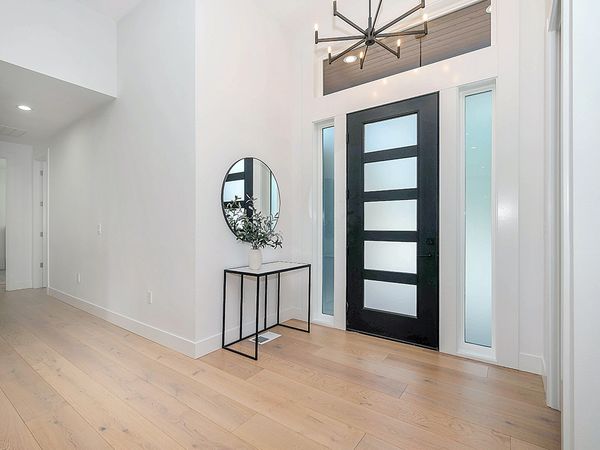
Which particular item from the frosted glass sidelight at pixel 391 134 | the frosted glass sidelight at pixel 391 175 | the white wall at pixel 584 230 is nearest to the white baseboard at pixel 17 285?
the frosted glass sidelight at pixel 391 175

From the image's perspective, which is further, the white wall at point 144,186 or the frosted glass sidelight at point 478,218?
the white wall at point 144,186

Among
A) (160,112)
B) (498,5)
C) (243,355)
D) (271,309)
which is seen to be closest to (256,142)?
(160,112)

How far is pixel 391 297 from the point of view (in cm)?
289

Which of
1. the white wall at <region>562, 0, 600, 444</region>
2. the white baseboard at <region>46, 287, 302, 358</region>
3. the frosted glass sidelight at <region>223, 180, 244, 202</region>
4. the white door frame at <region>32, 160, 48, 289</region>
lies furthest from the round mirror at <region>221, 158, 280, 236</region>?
the white door frame at <region>32, 160, 48, 289</region>

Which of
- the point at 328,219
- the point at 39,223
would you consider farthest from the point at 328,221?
the point at 39,223

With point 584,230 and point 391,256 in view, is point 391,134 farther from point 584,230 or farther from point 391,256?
point 584,230

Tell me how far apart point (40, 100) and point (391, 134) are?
13.0ft

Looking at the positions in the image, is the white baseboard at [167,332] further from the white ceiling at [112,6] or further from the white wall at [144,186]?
the white ceiling at [112,6]

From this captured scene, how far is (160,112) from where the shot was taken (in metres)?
2.84

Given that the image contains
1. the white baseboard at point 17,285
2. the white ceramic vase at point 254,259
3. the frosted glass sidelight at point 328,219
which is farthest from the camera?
the white baseboard at point 17,285

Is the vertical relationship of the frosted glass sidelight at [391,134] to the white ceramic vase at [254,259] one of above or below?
above

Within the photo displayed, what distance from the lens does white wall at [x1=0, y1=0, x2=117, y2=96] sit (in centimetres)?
262

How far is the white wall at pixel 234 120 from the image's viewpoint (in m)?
2.59

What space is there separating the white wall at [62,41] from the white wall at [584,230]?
3.91 meters
